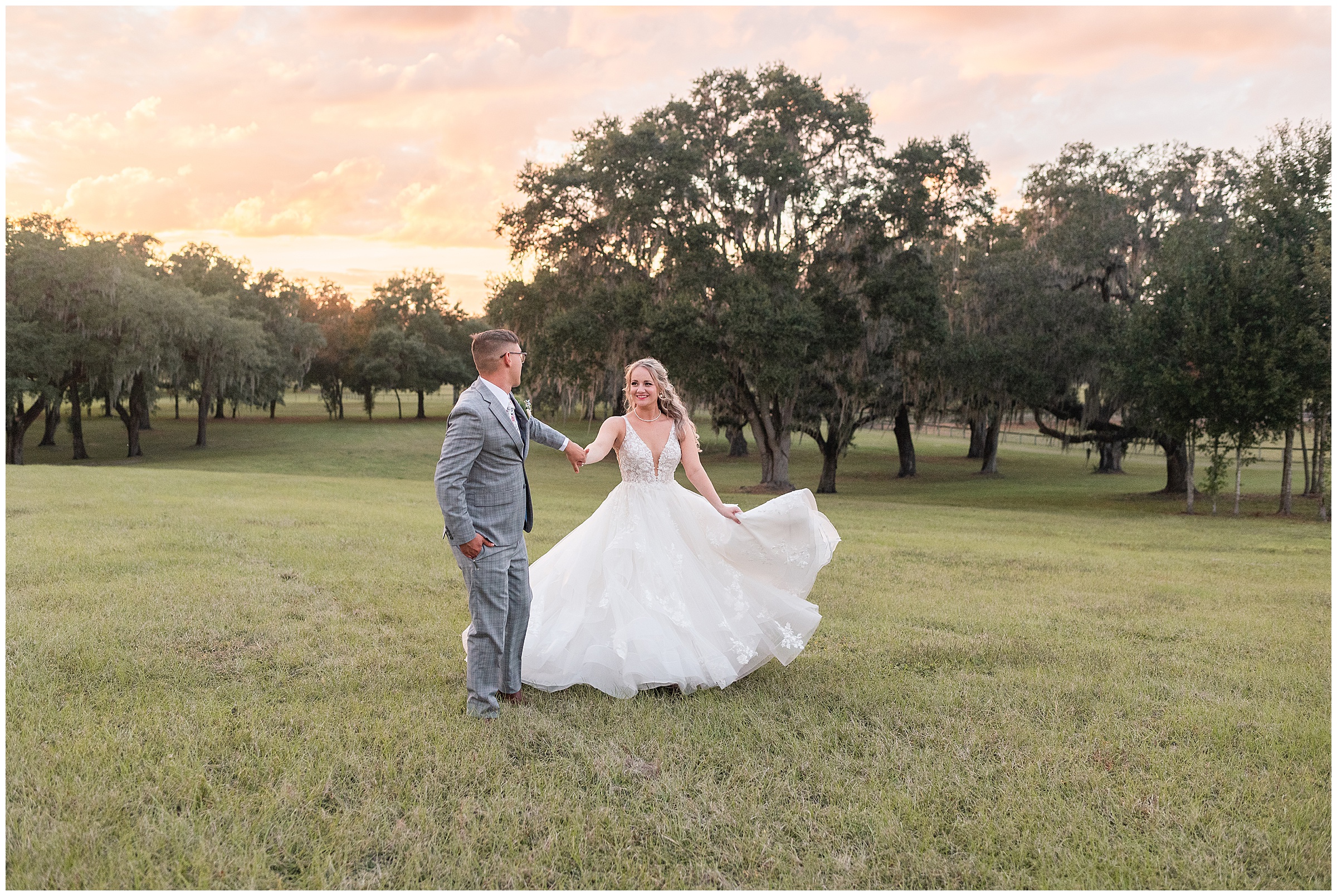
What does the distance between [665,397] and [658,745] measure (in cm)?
220

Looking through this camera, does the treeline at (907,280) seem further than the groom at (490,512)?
Yes

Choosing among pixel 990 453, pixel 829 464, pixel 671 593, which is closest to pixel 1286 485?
pixel 829 464

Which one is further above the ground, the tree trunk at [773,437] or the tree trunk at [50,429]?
the tree trunk at [773,437]

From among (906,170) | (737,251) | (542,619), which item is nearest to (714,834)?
(542,619)

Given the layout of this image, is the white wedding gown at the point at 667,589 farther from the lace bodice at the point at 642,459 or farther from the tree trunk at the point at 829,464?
the tree trunk at the point at 829,464

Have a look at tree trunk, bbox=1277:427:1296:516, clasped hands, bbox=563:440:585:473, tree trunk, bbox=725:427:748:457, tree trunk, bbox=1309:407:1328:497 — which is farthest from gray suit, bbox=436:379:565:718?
tree trunk, bbox=725:427:748:457

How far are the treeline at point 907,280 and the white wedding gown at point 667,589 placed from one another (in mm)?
16581

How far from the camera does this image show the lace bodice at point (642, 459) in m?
5.65

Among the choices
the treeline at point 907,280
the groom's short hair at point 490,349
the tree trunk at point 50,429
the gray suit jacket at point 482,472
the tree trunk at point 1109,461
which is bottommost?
the tree trunk at point 50,429

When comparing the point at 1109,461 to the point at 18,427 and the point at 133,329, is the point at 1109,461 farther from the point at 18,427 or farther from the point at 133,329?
the point at 18,427

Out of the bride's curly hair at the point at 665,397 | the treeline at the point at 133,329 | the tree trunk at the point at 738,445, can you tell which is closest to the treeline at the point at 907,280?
the tree trunk at the point at 738,445

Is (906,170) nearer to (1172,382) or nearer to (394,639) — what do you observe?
(1172,382)

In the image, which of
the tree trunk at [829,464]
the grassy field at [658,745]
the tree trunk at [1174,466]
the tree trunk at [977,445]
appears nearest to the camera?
the grassy field at [658,745]

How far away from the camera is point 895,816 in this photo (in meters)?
3.71
